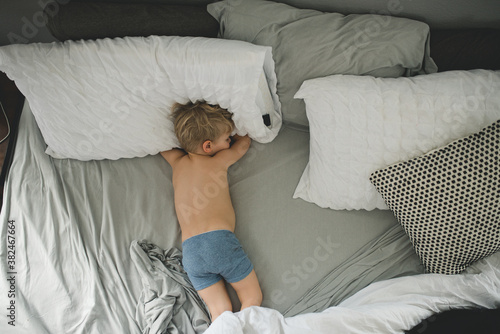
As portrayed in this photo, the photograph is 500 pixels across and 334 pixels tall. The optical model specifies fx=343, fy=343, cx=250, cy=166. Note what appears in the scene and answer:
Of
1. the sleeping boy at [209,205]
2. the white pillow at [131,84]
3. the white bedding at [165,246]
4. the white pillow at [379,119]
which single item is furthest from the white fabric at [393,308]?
the white pillow at [131,84]

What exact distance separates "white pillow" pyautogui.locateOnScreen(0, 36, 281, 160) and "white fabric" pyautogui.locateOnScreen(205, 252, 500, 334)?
663 mm

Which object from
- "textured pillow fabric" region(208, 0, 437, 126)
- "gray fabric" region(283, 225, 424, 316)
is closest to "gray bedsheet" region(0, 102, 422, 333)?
"gray fabric" region(283, 225, 424, 316)

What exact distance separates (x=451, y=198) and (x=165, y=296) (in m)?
0.98

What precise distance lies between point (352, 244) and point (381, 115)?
475mm

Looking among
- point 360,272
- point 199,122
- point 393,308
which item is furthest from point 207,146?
point 393,308

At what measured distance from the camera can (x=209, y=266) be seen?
3.88ft

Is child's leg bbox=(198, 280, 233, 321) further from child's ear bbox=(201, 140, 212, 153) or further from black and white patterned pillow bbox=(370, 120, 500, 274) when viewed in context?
black and white patterned pillow bbox=(370, 120, 500, 274)

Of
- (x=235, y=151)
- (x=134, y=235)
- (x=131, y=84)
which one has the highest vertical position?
(x=131, y=84)

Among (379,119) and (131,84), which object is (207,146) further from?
(379,119)

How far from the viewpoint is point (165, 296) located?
3.85 ft

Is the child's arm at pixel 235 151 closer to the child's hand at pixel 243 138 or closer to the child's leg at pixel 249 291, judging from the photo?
the child's hand at pixel 243 138

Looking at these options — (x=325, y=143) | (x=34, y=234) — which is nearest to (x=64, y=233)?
→ (x=34, y=234)

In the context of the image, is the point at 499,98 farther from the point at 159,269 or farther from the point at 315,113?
the point at 159,269

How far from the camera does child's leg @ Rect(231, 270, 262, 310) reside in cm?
119
